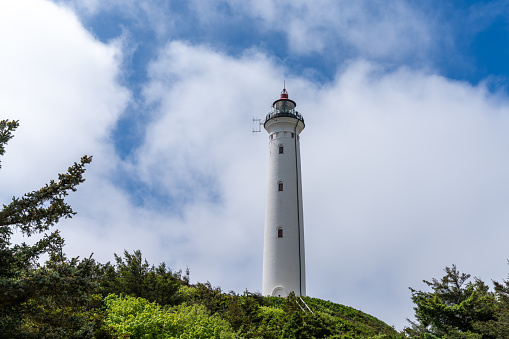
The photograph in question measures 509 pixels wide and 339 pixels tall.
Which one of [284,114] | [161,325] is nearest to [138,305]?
[161,325]

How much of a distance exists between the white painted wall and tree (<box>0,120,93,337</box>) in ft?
58.1

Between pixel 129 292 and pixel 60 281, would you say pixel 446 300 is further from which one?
pixel 60 281

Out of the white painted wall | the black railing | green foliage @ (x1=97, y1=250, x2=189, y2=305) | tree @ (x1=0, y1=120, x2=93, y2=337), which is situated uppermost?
the black railing

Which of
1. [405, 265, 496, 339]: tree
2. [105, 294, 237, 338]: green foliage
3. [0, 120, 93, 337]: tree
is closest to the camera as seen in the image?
[0, 120, 93, 337]: tree

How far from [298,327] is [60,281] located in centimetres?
851

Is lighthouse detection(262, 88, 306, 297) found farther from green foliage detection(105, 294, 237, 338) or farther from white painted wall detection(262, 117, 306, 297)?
green foliage detection(105, 294, 237, 338)

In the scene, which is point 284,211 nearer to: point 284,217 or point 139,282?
point 284,217

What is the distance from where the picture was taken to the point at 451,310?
52.6 ft

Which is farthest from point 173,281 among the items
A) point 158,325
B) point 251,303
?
point 158,325

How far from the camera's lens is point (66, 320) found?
10.2 m

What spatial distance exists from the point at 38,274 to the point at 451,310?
14.4 m

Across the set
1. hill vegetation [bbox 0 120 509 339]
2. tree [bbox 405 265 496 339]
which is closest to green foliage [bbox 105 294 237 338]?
hill vegetation [bbox 0 120 509 339]

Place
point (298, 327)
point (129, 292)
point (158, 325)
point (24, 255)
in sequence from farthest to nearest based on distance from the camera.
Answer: point (129, 292), point (298, 327), point (158, 325), point (24, 255)

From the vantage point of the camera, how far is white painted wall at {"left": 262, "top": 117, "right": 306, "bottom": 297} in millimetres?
26953
